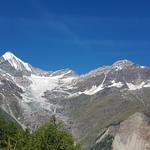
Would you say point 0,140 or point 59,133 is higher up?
point 0,140

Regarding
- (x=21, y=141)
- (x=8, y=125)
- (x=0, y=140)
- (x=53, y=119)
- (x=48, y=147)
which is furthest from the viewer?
(x=8, y=125)

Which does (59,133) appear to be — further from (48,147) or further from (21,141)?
(21,141)

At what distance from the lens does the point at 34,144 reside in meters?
80.6

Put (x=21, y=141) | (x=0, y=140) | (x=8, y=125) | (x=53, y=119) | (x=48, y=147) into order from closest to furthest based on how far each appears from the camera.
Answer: (x=48, y=147)
(x=53, y=119)
(x=21, y=141)
(x=0, y=140)
(x=8, y=125)

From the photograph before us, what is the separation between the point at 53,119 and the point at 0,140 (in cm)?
3419

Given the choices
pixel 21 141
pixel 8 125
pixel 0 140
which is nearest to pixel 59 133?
pixel 21 141

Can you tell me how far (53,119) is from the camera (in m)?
85.0

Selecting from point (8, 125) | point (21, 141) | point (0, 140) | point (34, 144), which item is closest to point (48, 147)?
point (34, 144)

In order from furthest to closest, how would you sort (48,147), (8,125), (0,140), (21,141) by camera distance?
1. (8,125)
2. (0,140)
3. (21,141)
4. (48,147)

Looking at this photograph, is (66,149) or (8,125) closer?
(66,149)

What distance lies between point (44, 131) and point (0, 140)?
36.9 m

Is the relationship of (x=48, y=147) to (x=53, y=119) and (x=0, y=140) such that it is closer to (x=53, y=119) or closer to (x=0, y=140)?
(x=53, y=119)

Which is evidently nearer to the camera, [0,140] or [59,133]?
[59,133]

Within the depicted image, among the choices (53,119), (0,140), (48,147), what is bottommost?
(48,147)
